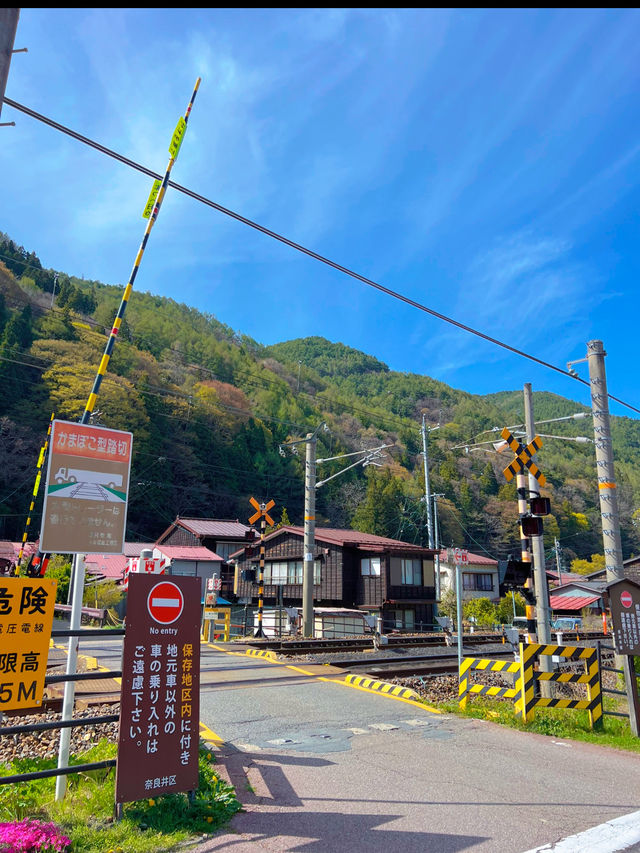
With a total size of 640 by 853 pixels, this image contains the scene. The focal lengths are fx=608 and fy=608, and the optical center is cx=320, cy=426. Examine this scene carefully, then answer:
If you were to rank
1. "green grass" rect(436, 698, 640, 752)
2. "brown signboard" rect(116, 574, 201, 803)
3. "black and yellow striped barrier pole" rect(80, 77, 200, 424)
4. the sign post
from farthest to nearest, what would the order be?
1. the sign post
2. "green grass" rect(436, 698, 640, 752)
3. "black and yellow striped barrier pole" rect(80, 77, 200, 424)
4. "brown signboard" rect(116, 574, 201, 803)

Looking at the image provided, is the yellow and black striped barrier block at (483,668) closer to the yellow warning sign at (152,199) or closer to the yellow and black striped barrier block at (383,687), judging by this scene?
the yellow and black striped barrier block at (383,687)

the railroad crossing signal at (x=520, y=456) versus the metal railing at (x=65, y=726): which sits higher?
the railroad crossing signal at (x=520, y=456)

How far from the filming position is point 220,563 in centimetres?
4191

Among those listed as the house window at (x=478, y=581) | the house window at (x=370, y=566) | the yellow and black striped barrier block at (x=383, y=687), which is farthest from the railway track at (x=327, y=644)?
the house window at (x=478, y=581)

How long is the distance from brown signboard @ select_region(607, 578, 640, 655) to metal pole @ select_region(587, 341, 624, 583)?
2134mm

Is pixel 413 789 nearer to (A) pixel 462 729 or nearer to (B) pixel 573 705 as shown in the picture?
(A) pixel 462 729

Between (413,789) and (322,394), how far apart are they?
267 ft

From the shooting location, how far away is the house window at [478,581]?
162ft

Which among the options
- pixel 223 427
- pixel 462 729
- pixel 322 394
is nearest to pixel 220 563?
pixel 223 427

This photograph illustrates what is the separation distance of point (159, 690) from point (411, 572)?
106 feet

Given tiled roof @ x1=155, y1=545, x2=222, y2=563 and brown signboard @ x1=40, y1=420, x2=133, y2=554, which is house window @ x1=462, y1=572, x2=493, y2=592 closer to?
tiled roof @ x1=155, y1=545, x2=222, y2=563

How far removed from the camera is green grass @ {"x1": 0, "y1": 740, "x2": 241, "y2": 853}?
3.80 metres

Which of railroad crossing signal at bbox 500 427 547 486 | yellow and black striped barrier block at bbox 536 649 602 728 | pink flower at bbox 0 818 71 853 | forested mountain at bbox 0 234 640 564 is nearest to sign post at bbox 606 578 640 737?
yellow and black striped barrier block at bbox 536 649 602 728

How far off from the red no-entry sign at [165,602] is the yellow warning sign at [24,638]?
0.72m
